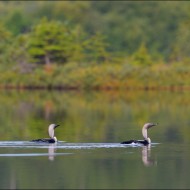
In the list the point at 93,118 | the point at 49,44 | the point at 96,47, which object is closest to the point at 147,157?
the point at 93,118

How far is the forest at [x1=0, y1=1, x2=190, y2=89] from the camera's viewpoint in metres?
59.8

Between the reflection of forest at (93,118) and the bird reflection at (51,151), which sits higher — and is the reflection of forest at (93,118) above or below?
Result: above

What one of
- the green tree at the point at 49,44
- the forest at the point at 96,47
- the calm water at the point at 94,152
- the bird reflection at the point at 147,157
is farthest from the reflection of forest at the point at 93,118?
the green tree at the point at 49,44

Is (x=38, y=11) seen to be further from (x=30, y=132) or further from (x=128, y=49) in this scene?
(x=30, y=132)

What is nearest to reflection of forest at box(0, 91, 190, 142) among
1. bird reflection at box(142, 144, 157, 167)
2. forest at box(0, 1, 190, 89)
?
bird reflection at box(142, 144, 157, 167)

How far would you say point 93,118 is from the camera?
31.7 metres

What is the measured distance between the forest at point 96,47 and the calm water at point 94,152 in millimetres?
24866

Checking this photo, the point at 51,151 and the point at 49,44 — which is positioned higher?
the point at 49,44

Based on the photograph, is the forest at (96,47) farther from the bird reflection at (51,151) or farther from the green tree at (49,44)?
the bird reflection at (51,151)

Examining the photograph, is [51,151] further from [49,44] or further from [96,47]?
[96,47]

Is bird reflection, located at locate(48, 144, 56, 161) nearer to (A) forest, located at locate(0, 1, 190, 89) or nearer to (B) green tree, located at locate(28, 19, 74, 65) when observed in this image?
(A) forest, located at locate(0, 1, 190, 89)

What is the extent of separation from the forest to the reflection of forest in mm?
15879

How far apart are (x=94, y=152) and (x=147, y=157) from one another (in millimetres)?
1249

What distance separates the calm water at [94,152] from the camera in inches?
629
